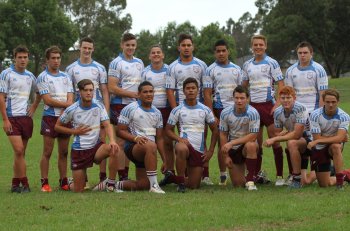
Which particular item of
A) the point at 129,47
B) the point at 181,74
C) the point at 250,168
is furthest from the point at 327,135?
the point at 129,47

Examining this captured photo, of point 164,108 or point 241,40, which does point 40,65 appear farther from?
point 241,40

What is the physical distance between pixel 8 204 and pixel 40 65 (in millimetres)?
51608

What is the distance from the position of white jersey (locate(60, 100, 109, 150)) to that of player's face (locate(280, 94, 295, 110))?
2713 millimetres

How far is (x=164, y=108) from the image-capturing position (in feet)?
35.5

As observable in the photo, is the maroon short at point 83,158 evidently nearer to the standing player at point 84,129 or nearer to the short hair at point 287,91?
the standing player at point 84,129

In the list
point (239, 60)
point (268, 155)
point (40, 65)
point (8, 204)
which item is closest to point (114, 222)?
point (8, 204)

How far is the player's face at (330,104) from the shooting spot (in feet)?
31.1

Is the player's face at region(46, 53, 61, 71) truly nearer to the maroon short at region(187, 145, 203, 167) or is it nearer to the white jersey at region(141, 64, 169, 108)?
the white jersey at region(141, 64, 169, 108)

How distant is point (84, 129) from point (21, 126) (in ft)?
3.46

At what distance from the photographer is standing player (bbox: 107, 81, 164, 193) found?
974cm

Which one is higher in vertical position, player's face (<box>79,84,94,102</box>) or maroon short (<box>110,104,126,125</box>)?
player's face (<box>79,84,94,102</box>)

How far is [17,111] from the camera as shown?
10.0m

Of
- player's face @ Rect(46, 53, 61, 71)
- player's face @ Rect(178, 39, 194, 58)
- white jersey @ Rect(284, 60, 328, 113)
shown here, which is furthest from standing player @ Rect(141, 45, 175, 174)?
white jersey @ Rect(284, 60, 328, 113)

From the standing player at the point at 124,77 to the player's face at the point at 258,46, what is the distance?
194 cm
